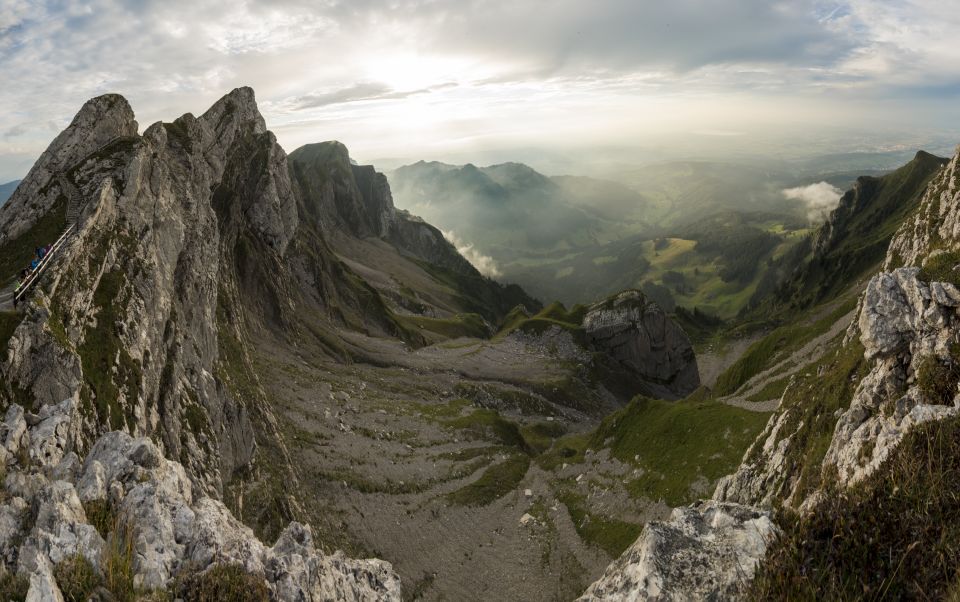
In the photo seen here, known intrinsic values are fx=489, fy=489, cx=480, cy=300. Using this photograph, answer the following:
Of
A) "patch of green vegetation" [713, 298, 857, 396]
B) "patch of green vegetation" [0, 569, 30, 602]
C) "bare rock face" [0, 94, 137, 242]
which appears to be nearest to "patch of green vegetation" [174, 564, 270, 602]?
"patch of green vegetation" [0, 569, 30, 602]

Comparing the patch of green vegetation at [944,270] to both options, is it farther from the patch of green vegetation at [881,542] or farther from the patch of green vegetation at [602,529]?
the patch of green vegetation at [602,529]

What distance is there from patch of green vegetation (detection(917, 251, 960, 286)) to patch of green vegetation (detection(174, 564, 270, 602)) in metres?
38.7

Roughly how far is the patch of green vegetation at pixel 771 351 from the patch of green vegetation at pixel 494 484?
2370 inches

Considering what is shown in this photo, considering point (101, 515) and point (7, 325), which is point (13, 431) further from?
point (7, 325)

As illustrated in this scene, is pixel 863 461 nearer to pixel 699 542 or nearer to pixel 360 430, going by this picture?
pixel 699 542

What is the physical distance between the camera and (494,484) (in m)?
86.9

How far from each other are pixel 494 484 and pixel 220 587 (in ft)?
246

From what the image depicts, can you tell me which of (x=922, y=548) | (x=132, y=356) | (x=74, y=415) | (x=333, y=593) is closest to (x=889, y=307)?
(x=922, y=548)

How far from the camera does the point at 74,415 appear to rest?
28.8 metres

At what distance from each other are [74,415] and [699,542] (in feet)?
111

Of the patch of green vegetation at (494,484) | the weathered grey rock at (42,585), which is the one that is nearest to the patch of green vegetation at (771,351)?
the patch of green vegetation at (494,484)

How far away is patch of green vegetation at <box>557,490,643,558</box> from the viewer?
206ft

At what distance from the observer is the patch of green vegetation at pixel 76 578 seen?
559 inches

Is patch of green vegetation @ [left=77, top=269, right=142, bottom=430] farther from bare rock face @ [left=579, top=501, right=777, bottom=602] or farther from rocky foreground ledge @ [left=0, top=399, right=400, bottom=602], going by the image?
bare rock face @ [left=579, top=501, right=777, bottom=602]
